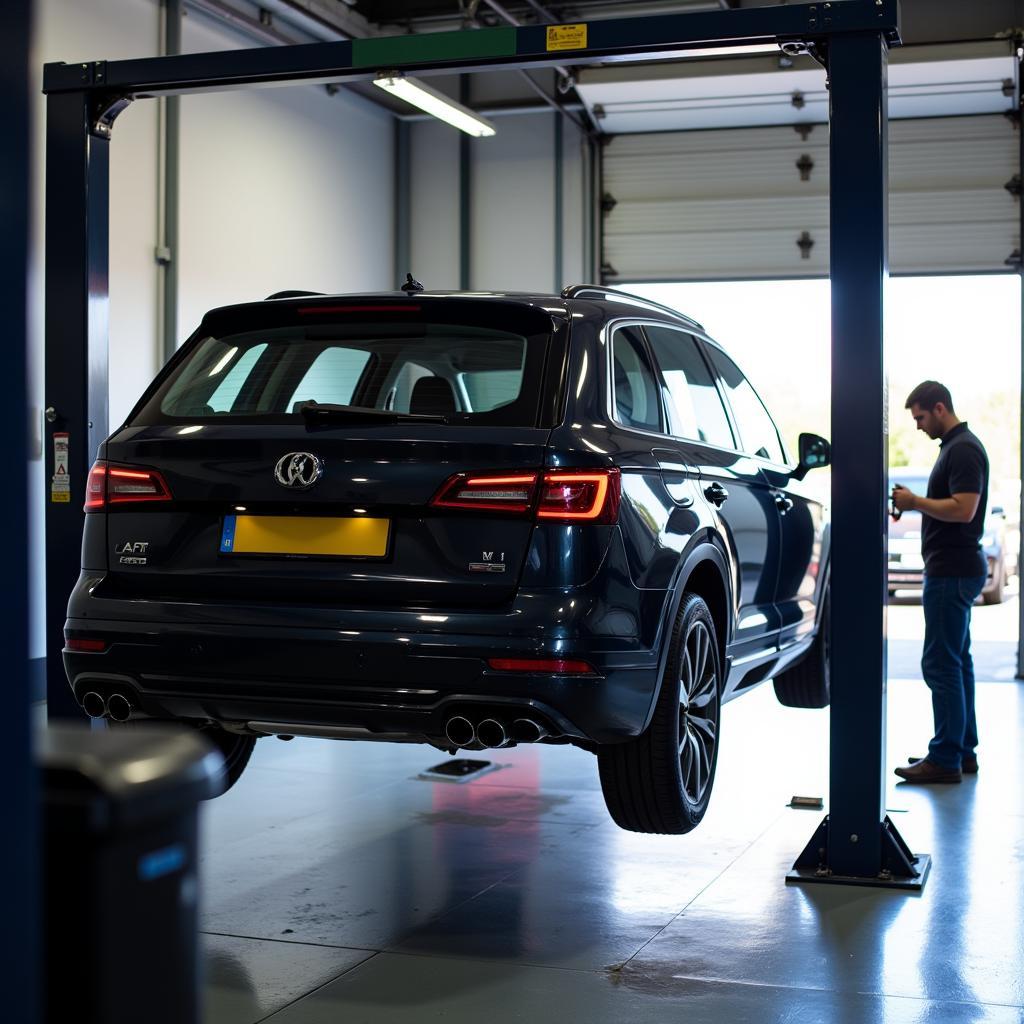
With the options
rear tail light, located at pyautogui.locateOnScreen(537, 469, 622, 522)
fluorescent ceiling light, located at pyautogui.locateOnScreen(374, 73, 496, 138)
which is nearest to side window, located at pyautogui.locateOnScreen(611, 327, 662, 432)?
rear tail light, located at pyautogui.locateOnScreen(537, 469, 622, 522)

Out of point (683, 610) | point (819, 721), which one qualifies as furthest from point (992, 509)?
point (683, 610)

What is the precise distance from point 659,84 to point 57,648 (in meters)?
8.69

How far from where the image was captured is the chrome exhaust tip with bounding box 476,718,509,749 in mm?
3838

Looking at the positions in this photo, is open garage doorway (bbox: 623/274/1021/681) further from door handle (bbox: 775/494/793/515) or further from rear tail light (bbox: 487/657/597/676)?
rear tail light (bbox: 487/657/597/676)

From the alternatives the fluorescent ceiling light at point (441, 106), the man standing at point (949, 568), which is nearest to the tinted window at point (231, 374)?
the man standing at point (949, 568)

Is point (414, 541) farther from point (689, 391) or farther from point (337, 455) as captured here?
point (689, 391)

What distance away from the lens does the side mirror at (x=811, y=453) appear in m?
6.27

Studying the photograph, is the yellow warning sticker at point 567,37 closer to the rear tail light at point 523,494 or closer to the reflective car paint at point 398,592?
the reflective car paint at point 398,592

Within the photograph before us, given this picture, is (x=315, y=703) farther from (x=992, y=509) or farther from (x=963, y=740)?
(x=992, y=509)

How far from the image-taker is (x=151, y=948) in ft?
5.25

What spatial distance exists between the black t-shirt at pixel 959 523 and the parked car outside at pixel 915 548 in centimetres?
971

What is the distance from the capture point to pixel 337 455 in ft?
13.0

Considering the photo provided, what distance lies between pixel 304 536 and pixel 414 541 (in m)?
0.33

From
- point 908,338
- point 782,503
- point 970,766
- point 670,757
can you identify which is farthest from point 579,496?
point 908,338
